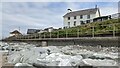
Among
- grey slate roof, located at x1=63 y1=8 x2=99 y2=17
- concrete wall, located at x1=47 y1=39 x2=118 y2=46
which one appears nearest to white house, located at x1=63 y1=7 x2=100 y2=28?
grey slate roof, located at x1=63 y1=8 x2=99 y2=17

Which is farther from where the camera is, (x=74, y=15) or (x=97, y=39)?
(x=74, y=15)

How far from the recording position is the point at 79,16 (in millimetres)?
49875

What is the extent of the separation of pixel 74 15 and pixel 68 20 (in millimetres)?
2111

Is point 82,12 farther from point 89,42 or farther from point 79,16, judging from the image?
point 89,42

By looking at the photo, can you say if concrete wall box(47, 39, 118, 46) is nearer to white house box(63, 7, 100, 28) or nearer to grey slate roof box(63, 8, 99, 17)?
white house box(63, 7, 100, 28)

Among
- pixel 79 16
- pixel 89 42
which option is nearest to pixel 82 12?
pixel 79 16

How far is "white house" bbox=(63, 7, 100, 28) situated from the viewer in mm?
47737

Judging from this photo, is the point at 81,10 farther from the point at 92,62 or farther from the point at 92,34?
the point at 92,62

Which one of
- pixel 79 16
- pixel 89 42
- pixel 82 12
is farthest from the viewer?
pixel 82 12

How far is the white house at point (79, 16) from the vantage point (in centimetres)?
4774

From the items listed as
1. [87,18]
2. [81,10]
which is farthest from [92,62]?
[81,10]

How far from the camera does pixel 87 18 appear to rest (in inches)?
1905

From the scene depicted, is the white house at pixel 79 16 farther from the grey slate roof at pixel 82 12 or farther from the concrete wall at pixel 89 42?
the concrete wall at pixel 89 42

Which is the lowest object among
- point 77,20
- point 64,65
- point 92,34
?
point 64,65
